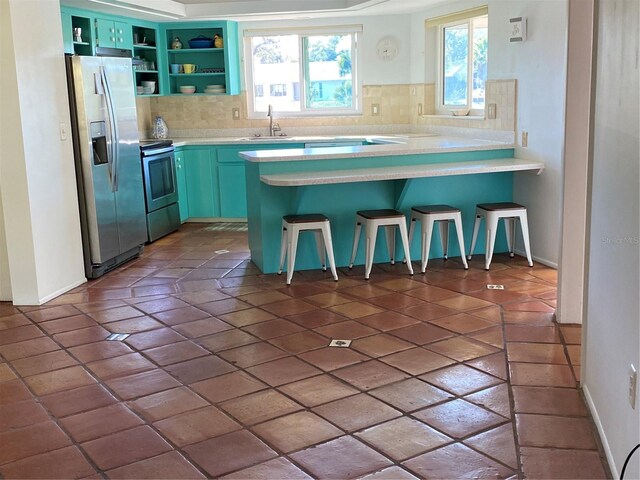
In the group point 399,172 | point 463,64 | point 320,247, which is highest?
point 463,64

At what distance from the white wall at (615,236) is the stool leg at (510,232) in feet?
8.61

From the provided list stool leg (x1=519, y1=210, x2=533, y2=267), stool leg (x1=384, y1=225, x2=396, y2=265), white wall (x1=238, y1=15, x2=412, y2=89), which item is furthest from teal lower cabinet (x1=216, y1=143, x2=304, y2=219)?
stool leg (x1=519, y1=210, x2=533, y2=267)

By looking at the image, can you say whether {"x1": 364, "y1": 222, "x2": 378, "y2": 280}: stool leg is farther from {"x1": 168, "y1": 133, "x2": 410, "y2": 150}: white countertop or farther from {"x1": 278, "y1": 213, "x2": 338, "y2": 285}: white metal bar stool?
{"x1": 168, "y1": 133, "x2": 410, "y2": 150}: white countertop

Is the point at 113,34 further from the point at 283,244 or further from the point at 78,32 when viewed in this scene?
the point at 283,244

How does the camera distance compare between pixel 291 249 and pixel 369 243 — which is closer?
pixel 291 249

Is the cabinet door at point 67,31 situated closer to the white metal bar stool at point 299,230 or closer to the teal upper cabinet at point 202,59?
the teal upper cabinet at point 202,59

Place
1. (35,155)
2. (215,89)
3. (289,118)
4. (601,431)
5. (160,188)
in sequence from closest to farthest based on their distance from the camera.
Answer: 1. (601,431)
2. (35,155)
3. (160,188)
4. (215,89)
5. (289,118)

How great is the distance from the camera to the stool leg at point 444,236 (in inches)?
215

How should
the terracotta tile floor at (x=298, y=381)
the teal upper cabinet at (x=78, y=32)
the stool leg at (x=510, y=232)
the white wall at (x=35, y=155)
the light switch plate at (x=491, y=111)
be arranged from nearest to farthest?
the terracotta tile floor at (x=298, y=381)
the white wall at (x=35, y=155)
the stool leg at (x=510, y=232)
the teal upper cabinet at (x=78, y=32)
the light switch plate at (x=491, y=111)

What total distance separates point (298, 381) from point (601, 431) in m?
1.34

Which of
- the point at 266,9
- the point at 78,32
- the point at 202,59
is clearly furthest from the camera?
the point at 202,59

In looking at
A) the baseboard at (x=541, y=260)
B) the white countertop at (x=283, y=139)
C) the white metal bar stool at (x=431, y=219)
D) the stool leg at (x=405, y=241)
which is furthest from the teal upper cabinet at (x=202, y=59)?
the baseboard at (x=541, y=260)

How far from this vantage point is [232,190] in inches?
288

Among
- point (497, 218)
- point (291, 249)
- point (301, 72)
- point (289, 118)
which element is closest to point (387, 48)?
point (301, 72)
